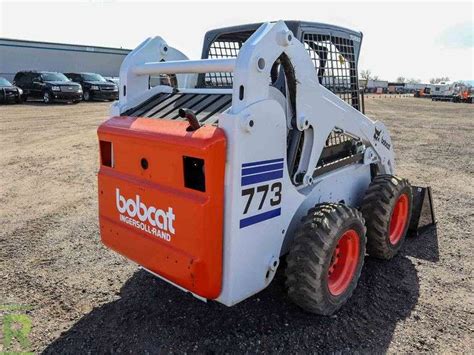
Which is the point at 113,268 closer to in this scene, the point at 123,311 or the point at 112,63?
the point at 123,311

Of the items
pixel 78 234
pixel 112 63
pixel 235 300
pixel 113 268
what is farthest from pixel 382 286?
pixel 112 63

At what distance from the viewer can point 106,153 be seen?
304 centimetres

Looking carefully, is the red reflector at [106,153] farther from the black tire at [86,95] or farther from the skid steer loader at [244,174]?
the black tire at [86,95]

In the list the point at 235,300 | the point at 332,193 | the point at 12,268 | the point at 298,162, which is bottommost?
the point at 12,268

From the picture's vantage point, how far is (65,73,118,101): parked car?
73.5ft

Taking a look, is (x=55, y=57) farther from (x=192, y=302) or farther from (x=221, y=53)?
(x=192, y=302)

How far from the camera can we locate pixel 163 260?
2670 millimetres

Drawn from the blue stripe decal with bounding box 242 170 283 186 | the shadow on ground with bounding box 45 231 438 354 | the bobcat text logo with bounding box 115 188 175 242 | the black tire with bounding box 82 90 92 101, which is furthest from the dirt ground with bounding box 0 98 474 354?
the black tire with bounding box 82 90 92 101

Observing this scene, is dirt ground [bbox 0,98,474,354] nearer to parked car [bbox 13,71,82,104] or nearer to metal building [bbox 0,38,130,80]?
A: parked car [bbox 13,71,82,104]

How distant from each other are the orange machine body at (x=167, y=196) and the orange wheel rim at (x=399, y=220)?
228 cm

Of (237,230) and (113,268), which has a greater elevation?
(237,230)

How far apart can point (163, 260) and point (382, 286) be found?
1944 millimetres

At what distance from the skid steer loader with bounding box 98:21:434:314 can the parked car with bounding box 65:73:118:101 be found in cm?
2051

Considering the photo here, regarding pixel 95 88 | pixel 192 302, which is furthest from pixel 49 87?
pixel 192 302
